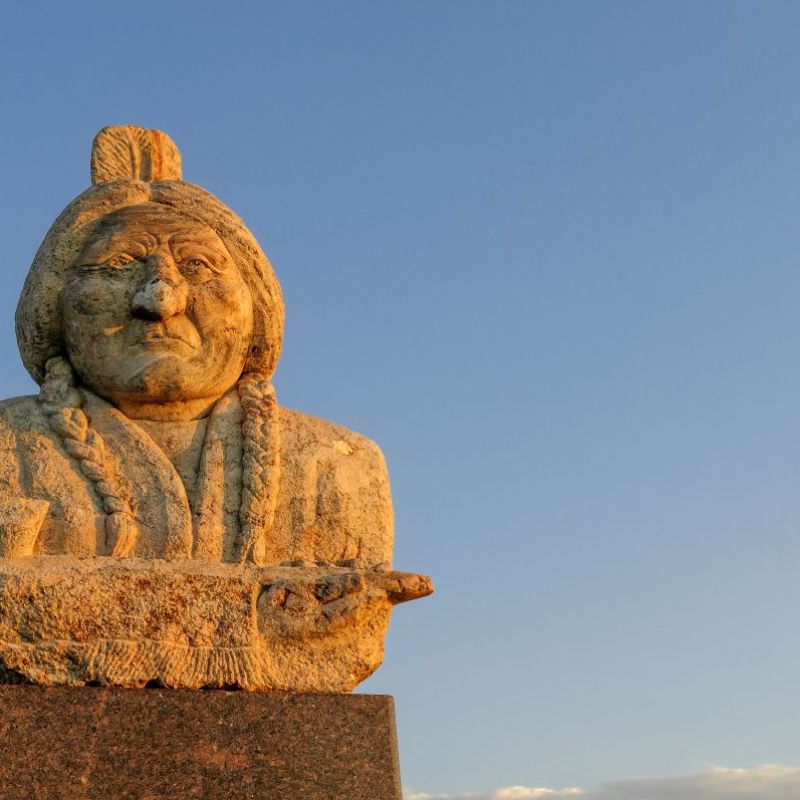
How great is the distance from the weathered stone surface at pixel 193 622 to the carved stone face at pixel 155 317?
0.96m

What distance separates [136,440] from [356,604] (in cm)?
126

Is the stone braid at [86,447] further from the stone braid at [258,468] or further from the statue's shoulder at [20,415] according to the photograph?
the stone braid at [258,468]

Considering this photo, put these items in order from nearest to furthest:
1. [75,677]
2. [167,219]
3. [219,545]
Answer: [75,677] < [219,545] < [167,219]

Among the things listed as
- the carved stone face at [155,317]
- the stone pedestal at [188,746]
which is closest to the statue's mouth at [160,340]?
the carved stone face at [155,317]

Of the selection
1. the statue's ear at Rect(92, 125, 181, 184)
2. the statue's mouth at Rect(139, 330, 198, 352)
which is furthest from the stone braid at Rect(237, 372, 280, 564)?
the statue's ear at Rect(92, 125, 181, 184)

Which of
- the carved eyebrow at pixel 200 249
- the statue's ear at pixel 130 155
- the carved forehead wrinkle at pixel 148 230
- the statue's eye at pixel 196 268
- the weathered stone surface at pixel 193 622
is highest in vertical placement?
the statue's ear at pixel 130 155

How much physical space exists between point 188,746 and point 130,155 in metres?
2.99

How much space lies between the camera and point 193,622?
18.0ft

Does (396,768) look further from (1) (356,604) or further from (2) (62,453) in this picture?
(2) (62,453)

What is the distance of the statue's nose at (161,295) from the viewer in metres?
6.29

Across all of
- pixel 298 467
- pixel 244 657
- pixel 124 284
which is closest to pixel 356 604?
pixel 244 657

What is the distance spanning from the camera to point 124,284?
642cm

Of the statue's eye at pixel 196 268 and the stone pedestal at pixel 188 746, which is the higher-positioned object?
the statue's eye at pixel 196 268

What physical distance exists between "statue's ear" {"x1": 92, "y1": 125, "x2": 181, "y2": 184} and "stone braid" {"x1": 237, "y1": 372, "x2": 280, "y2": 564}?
1200mm
